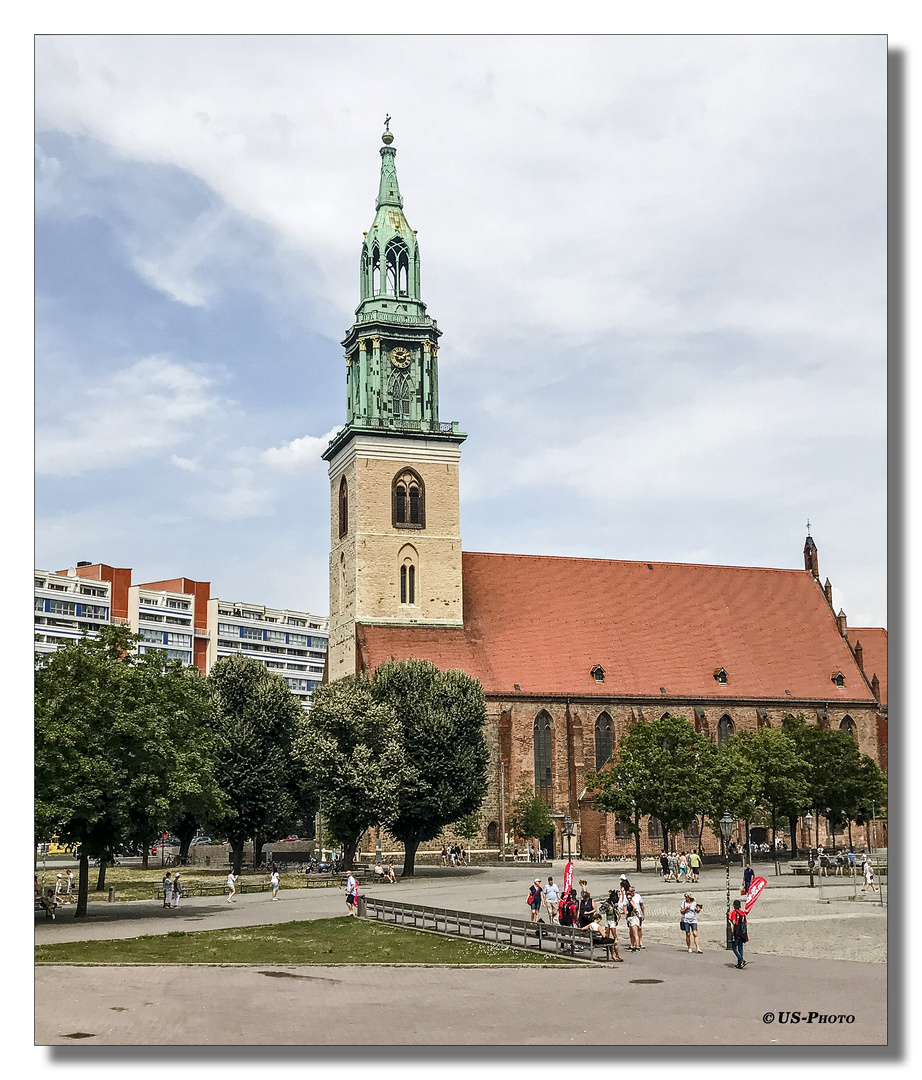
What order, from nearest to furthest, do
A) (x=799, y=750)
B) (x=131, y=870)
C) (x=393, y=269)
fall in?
(x=799, y=750)
(x=131, y=870)
(x=393, y=269)

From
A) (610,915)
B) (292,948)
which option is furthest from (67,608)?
(610,915)

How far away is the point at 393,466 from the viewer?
77.6m

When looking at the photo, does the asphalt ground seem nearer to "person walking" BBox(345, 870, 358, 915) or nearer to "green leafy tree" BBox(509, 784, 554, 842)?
"person walking" BBox(345, 870, 358, 915)

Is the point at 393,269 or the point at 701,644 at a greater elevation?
the point at 393,269

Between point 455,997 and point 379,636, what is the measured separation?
52.6 m

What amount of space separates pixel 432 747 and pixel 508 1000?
38357 millimetres

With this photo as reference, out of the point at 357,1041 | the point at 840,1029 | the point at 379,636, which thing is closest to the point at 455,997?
the point at 357,1041

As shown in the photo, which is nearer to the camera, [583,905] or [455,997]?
[455,997]

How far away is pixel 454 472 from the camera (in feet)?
258

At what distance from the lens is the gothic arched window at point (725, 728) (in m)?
78.7

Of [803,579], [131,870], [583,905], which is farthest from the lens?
[803,579]

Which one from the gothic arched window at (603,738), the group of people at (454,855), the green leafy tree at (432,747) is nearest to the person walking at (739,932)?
the green leafy tree at (432,747)

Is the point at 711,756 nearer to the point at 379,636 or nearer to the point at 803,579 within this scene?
the point at 379,636
